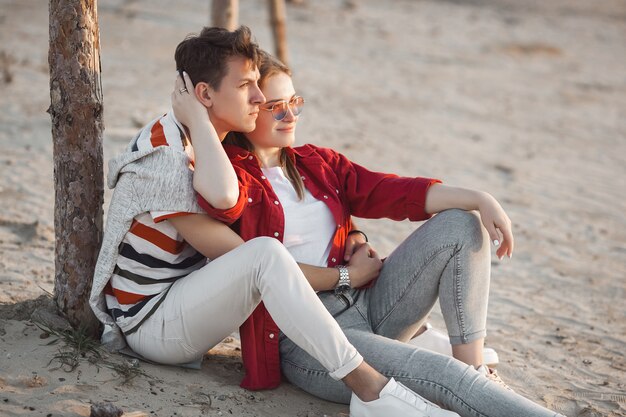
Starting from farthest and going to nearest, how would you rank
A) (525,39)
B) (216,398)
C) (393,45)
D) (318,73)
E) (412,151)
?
(525,39) < (393,45) < (318,73) < (412,151) < (216,398)

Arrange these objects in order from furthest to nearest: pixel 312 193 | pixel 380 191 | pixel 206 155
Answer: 1. pixel 380 191
2. pixel 312 193
3. pixel 206 155

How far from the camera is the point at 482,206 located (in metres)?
3.54

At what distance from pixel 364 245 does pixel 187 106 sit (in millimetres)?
1003

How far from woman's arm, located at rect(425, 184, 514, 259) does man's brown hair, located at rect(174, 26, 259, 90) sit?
40.6 inches

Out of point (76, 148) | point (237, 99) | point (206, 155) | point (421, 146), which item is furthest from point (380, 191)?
point (421, 146)

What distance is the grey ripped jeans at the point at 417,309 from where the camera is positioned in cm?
322

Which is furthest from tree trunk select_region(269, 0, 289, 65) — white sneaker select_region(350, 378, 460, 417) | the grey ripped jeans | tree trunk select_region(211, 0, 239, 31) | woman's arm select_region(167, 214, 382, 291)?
white sneaker select_region(350, 378, 460, 417)

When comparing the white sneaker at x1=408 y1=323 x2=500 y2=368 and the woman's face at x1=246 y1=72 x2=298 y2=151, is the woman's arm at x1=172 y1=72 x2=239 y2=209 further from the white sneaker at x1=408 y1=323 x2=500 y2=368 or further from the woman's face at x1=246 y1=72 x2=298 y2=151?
the white sneaker at x1=408 y1=323 x2=500 y2=368

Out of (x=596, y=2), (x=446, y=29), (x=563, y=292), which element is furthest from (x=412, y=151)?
(x=596, y=2)

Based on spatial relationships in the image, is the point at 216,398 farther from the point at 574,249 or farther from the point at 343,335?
the point at 574,249

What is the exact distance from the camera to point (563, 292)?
18.3 ft

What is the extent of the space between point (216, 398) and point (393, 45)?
10.6 m

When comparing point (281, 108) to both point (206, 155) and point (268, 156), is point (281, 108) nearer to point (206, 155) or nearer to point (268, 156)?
point (268, 156)

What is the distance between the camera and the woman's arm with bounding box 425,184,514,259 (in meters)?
3.54
